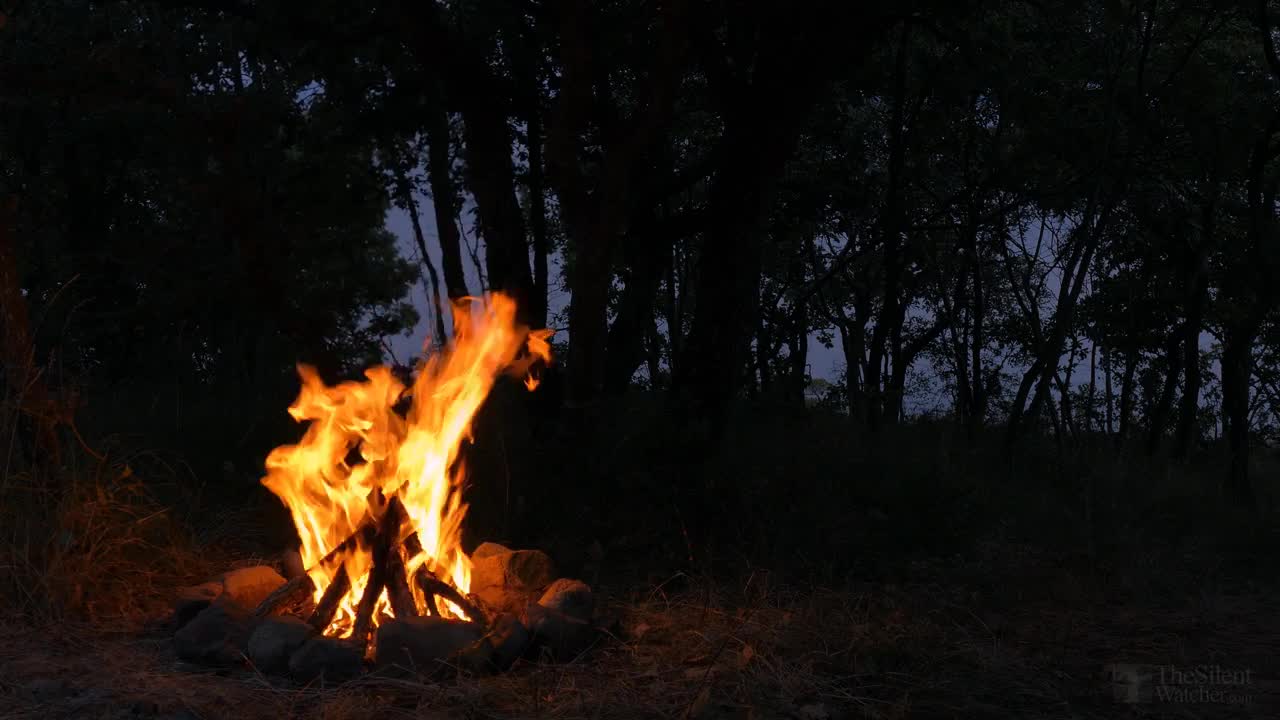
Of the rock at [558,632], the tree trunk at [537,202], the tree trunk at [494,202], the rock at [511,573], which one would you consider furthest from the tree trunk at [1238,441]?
the rock at [558,632]

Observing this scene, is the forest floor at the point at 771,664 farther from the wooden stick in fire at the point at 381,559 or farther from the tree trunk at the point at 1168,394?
the tree trunk at the point at 1168,394

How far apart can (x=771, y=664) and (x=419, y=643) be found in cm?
171

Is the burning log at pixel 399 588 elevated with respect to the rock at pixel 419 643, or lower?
elevated

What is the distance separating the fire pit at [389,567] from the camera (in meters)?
4.91

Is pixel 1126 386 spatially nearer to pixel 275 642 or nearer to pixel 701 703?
pixel 701 703

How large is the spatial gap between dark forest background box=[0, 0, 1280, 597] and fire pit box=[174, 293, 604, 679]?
1.09 metres

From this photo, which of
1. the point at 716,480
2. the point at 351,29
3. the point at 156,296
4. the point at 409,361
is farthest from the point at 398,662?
the point at 156,296

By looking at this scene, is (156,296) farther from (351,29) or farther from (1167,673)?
(1167,673)

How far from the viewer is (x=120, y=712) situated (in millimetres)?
4230

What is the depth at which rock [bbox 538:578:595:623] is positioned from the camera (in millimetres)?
5328

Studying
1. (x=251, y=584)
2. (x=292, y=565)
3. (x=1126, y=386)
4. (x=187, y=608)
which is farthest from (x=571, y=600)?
(x=1126, y=386)

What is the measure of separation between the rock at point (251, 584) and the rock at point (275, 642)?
1.53ft

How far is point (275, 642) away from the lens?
4.83 m

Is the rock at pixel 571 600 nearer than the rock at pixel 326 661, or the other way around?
the rock at pixel 326 661
